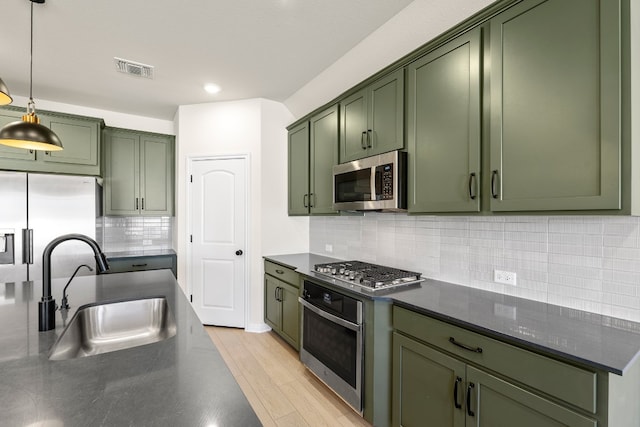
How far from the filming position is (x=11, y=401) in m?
0.75

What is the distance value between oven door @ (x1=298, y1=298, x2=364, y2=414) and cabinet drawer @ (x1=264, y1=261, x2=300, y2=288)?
282 millimetres

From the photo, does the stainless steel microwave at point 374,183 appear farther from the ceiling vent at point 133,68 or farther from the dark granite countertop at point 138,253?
the dark granite countertop at point 138,253

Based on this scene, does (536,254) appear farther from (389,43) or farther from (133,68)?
(133,68)

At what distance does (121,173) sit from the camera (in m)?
3.91

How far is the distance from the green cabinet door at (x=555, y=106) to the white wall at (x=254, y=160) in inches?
100

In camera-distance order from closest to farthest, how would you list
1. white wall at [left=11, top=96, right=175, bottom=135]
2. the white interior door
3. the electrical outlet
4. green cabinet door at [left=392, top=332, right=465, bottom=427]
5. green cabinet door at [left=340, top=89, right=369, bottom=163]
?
green cabinet door at [left=392, top=332, right=465, bottom=427], the electrical outlet, green cabinet door at [left=340, top=89, right=369, bottom=163], white wall at [left=11, top=96, right=175, bottom=135], the white interior door

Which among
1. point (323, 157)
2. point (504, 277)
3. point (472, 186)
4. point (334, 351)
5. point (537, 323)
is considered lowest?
point (334, 351)

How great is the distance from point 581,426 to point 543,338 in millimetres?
291

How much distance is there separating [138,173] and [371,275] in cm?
344

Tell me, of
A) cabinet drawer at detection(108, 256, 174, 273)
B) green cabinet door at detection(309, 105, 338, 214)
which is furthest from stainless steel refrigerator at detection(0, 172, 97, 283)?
green cabinet door at detection(309, 105, 338, 214)

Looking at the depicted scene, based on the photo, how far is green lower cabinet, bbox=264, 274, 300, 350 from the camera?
2895 millimetres

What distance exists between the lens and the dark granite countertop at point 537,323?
1092mm

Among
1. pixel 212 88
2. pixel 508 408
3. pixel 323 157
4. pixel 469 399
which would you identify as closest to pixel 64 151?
pixel 212 88

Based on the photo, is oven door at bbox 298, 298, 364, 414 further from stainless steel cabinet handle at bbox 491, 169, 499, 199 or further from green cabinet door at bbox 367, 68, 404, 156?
green cabinet door at bbox 367, 68, 404, 156
